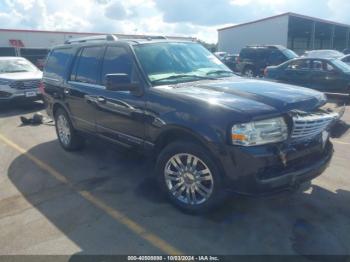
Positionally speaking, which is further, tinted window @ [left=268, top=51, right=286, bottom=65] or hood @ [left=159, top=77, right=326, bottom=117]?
tinted window @ [left=268, top=51, right=286, bottom=65]

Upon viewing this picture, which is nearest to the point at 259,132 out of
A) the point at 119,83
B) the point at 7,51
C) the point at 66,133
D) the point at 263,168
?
the point at 263,168

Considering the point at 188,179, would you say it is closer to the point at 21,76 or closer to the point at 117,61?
the point at 117,61

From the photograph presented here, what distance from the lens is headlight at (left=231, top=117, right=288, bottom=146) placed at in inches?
135

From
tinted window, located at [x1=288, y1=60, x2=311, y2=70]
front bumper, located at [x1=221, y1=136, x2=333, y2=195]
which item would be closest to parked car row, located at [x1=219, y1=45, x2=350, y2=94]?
tinted window, located at [x1=288, y1=60, x2=311, y2=70]

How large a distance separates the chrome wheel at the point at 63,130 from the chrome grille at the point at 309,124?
13.5 ft

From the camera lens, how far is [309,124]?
3.65 metres

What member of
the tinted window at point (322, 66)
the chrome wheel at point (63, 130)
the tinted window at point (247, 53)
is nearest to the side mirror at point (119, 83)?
the chrome wheel at point (63, 130)

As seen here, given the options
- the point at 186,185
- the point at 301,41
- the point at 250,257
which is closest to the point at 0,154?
the point at 186,185

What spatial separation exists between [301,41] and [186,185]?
5452 cm

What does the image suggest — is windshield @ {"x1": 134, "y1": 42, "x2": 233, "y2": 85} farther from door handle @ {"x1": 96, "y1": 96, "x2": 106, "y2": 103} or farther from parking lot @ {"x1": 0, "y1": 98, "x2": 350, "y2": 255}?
parking lot @ {"x1": 0, "y1": 98, "x2": 350, "y2": 255}

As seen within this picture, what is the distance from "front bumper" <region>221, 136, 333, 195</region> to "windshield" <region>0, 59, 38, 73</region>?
1079 centimetres

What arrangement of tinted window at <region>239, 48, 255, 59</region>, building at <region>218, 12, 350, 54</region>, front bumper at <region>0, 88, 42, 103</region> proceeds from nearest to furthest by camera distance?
front bumper at <region>0, 88, 42, 103</region>
tinted window at <region>239, 48, 255, 59</region>
building at <region>218, 12, 350, 54</region>

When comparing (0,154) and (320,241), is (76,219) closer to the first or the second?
(320,241)

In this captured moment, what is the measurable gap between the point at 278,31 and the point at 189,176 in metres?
37.6
